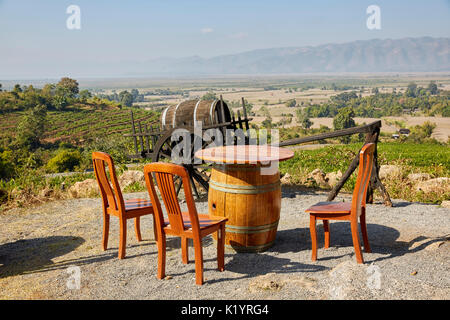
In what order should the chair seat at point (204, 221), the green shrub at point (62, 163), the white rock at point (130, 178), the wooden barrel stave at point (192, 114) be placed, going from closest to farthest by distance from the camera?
the chair seat at point (204, 221) < the wooden barrel stave at point (192, 114) < the white rock at point (130, 178) < the green shrub at point (62, 163)

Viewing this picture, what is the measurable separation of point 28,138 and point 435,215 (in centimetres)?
5815

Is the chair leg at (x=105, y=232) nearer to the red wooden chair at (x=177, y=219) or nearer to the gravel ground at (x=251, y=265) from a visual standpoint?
the gravel ground at (x=251, y=265)

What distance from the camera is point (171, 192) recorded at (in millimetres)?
3621

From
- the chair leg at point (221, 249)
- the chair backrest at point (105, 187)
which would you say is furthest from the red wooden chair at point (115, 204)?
the chair leg at point (221, 249)

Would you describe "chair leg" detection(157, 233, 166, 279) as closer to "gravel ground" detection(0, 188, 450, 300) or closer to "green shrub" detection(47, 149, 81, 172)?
"gravel ground" detection(0, 188, 450, 300)

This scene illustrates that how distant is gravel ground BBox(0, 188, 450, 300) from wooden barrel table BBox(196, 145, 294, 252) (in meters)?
0.21

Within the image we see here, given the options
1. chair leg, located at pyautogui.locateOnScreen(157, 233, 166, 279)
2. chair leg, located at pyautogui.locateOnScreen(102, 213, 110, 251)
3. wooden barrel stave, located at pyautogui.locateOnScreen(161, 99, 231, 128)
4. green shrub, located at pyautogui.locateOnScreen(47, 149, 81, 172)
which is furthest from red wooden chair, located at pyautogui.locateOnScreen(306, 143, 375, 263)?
green shrub, located at pyautogui.locateOnScreen(47, 149, 81, 172)

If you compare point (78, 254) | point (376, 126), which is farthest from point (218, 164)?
point (376, 126)

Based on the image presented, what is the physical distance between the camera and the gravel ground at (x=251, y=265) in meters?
3.45

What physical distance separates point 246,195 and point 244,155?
0.43 meters

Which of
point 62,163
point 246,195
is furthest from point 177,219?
point 62,163

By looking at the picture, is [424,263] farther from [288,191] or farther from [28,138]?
[28,138]

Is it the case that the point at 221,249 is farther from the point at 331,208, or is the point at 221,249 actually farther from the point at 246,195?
the point at 331,208
